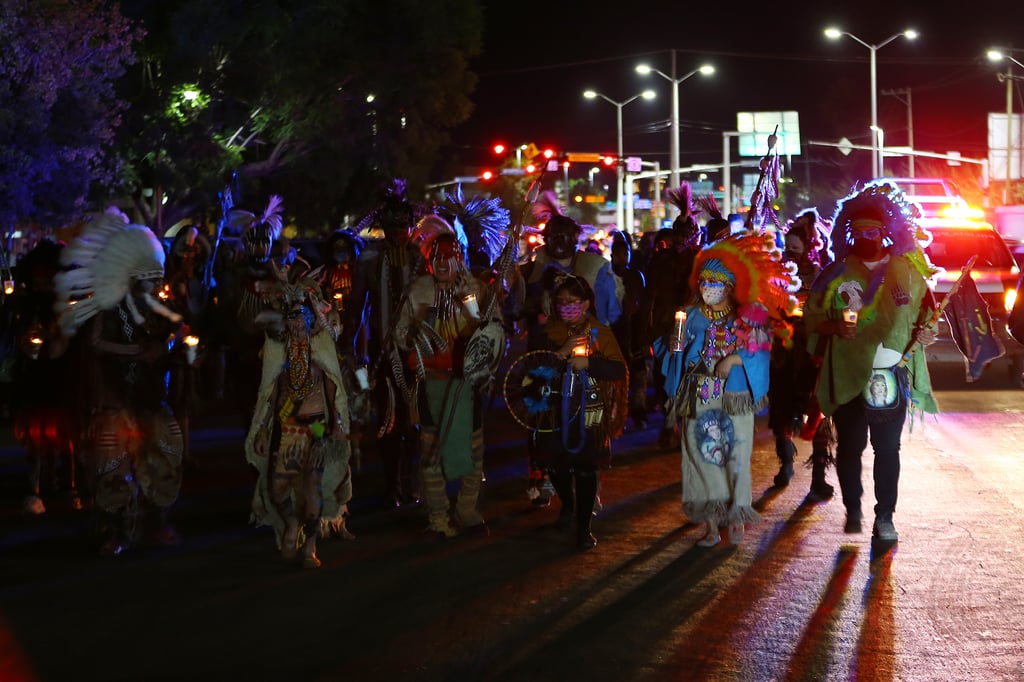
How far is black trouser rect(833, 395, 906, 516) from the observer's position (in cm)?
806

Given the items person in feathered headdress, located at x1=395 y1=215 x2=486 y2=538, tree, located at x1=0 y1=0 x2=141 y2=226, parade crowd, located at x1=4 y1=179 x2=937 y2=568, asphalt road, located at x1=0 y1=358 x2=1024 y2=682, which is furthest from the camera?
tree, located at x1=0 y1=0 x2=141 y2=226

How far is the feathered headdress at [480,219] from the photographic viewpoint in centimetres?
972

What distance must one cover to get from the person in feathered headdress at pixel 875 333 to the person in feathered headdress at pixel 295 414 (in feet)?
9.67

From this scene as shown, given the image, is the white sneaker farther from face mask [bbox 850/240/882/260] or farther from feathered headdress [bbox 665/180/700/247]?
feathered headdress [bbox 665/180/700/247]

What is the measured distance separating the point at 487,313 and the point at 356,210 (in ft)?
102

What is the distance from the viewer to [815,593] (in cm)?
688

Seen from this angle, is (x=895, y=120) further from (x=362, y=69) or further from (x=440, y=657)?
(x=440, y=657)

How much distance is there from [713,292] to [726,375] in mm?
490

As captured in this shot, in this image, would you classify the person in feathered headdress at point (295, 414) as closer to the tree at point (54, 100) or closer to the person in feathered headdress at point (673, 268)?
the person in feathered headdress at point (673, 268)

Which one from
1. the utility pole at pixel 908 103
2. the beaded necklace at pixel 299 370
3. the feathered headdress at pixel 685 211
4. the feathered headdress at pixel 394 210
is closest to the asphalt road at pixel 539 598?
the beaded necklace at pixel 299 370

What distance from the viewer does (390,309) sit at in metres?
9.17

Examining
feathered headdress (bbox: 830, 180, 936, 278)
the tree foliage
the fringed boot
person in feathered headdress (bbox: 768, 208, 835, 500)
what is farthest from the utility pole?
feathered headdress (bbox: 830, 180, 936, 278)

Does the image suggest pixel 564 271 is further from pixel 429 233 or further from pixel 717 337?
pixel 717 337

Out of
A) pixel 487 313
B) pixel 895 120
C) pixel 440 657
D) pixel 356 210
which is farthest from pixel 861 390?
pixel 895 120
